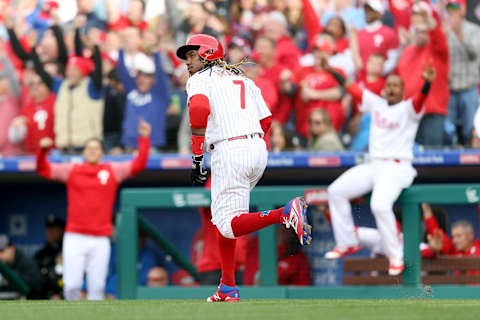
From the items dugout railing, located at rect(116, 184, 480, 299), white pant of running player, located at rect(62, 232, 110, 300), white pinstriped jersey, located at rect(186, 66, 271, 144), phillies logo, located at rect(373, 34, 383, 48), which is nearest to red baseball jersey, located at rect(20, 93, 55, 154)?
white pant of running player, located at rect(62, 232, 110, 300)

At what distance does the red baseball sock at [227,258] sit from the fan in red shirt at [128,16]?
5515mm

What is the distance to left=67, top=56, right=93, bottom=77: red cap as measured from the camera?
1066 cm

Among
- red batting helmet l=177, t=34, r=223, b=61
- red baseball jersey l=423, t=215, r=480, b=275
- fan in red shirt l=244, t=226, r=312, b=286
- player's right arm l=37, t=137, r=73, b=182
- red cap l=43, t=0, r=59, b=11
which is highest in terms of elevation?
red cap l=43, t=0, r=59, b=11

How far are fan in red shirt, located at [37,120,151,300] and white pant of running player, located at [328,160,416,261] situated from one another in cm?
217

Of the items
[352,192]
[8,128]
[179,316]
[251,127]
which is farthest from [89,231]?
[179,316]

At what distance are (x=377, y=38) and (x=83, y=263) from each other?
3934 mm

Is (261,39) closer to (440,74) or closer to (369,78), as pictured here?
(369,78)

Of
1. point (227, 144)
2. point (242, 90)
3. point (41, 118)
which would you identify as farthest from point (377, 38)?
point (227, 144)

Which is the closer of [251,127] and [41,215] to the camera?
[251,127]

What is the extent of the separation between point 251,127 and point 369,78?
13.0 ft

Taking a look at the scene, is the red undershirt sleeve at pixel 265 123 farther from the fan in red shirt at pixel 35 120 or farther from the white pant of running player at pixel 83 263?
the fan in red shirt at pixel 35 120

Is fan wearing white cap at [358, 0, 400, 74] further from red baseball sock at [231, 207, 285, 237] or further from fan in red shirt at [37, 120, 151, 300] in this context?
red baseball sock at [231, 207, 285, 237]

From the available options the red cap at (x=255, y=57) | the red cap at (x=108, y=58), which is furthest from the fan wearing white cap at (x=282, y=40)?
the red cap at (x=108, y=58)

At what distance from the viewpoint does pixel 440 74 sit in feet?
31.1
